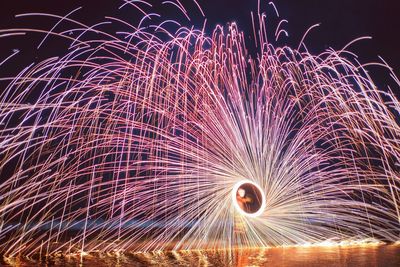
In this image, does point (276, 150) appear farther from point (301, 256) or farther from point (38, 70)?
point (38, 70)

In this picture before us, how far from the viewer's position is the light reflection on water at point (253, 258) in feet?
43.4

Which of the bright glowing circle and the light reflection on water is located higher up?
the bright glowing circle

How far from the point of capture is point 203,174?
17.5 meters

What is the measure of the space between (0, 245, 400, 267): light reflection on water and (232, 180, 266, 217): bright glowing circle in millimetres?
1612

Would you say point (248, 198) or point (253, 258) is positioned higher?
point (248, 198)

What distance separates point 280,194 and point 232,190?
2035 mm

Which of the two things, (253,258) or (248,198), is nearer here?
(253,258)

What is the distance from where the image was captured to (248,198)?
687 inches

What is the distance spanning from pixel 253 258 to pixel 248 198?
11.8ft

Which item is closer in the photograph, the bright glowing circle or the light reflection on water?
the light reflection on water

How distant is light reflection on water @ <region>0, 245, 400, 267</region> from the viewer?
13240 millimetres

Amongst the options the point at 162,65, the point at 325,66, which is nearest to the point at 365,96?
the point at 325,66

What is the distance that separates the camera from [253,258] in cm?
1415

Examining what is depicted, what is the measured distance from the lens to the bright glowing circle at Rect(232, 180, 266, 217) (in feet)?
56.6
